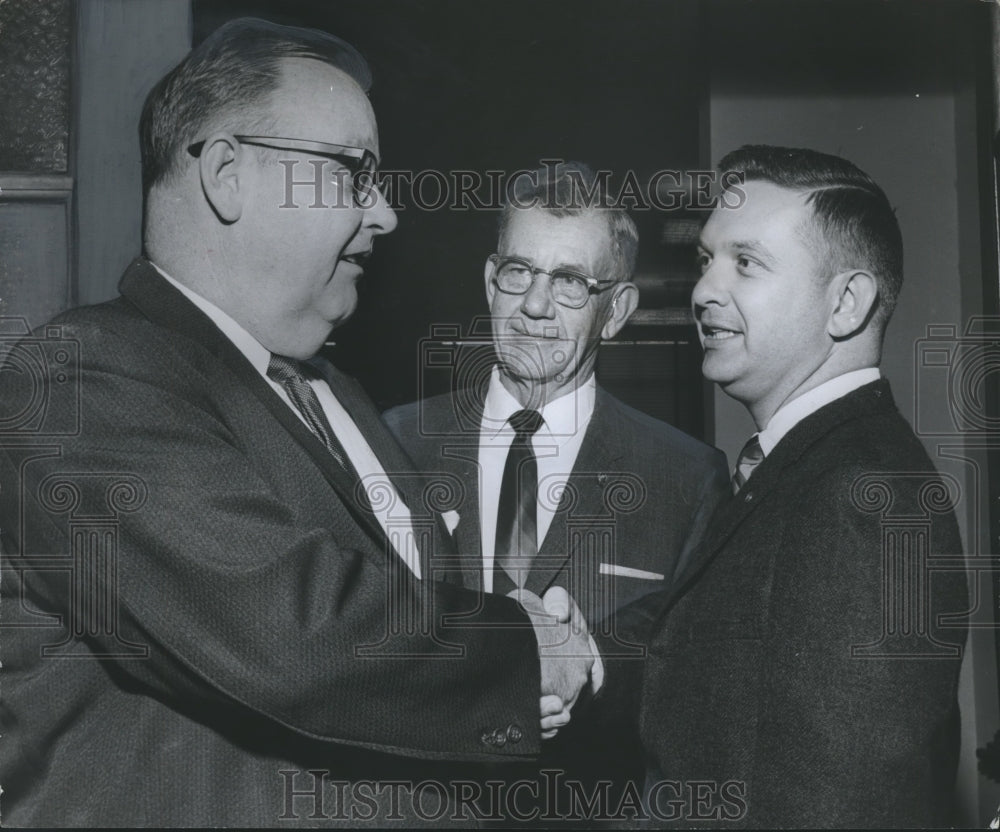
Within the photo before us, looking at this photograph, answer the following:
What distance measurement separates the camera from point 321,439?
268 cm

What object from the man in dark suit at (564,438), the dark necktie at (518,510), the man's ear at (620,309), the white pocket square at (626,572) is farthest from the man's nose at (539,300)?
the white pocket square at (626,572)

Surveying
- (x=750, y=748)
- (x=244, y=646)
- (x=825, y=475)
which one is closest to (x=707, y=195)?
(x=825, y=475)

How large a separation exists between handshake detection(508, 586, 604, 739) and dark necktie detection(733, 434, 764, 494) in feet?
1.67

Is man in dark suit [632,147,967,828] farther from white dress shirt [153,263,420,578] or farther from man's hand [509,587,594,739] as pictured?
white dress shirt [153,263,420,578]

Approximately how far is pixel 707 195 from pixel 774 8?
627mm

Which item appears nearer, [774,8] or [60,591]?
[60,591]

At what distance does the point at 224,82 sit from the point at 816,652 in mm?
1921

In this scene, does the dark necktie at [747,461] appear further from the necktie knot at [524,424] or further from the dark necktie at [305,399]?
the dark necktie at [305,399]

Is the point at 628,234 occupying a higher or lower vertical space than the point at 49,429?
higher

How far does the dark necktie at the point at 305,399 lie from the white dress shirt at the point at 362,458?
0.06 ft

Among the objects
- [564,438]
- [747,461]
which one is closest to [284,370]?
[564,438]

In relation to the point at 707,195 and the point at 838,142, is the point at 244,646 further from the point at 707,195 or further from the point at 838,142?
the point at 838,142

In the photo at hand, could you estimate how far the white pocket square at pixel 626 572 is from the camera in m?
2.86

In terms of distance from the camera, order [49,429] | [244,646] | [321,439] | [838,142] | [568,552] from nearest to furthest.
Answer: [244,646]
[49,429]
[321,439]
[568,552]
[838,142]
